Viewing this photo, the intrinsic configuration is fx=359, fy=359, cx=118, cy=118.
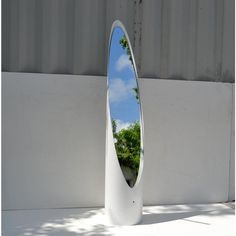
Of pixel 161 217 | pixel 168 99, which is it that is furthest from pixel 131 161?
pixel 168 99

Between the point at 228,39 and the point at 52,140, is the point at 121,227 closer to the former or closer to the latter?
the point at 52,140

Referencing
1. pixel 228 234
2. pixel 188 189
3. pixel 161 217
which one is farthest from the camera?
pixel 188 189

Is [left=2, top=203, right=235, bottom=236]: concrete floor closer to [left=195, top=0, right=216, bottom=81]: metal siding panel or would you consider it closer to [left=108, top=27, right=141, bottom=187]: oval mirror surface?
[left=108, top=27, right=141, bottom=187]: oval mirror surface

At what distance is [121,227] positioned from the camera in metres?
3.28

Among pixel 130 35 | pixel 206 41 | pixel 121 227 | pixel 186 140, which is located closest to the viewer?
pixel 121 227

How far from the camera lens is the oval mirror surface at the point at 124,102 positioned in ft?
10.9

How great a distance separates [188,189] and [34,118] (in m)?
1.93

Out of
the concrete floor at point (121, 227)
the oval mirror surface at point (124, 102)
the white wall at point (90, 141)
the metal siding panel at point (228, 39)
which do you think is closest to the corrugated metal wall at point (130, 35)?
the metal siding panel at point (228, 39)

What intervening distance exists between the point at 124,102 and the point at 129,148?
0.44m

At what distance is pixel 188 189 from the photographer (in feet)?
13.7

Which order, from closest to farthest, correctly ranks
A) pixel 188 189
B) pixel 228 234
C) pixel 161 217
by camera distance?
1. pixel 228 234
2. pixel 161 217
3. pixel 188 189

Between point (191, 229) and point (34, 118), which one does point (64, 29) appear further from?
point (191, 229)

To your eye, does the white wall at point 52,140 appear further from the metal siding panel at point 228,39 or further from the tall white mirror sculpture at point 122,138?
the metal siding panel at point 228,39

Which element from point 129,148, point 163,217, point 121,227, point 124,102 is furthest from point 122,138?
point 163,217
